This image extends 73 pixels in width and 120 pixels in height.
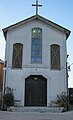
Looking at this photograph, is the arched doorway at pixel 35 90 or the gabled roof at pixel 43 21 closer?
the arched doorway at pixel 35 90

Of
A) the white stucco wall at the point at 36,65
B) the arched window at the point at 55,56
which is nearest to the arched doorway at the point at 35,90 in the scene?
the white stucco wall at the point at 36,65

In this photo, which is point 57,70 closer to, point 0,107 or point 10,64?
point 10,64

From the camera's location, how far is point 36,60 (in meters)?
21.3

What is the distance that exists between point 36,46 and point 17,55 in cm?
202

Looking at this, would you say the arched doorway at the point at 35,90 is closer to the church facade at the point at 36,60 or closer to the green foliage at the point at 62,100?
the church facade at the point at 36,60

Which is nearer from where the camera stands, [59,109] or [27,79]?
[59,109]

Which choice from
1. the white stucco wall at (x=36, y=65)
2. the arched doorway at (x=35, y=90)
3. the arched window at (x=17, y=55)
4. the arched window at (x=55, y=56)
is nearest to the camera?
the white stucco wall at (x=36, y=65)

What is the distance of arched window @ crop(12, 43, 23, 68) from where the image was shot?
69.3ft

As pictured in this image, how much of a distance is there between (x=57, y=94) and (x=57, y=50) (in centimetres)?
418

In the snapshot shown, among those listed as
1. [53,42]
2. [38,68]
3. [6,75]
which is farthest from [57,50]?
[6,75]

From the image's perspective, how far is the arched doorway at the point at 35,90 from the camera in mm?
20734

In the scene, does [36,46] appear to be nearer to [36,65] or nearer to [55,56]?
[36,65]

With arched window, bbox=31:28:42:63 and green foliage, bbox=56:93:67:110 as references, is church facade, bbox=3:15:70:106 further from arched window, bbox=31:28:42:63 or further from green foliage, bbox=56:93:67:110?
green foliage, bbox=56:93:67:110

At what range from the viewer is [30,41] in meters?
21.7
